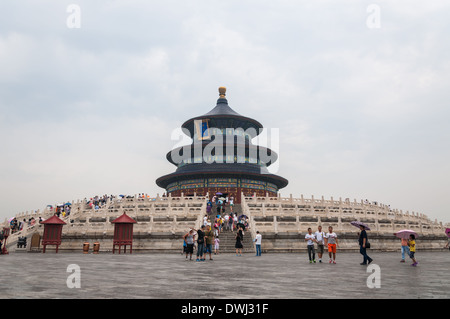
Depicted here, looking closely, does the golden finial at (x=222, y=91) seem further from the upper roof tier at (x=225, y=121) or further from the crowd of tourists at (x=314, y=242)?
the crowd of tourists at (x=314, y=242)

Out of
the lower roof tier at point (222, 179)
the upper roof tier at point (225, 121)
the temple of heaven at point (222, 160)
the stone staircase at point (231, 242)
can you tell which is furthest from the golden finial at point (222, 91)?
the stone staircase at point (231, 242)

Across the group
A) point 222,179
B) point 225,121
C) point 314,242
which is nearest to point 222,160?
point 222,179

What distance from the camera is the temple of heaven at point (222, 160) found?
43438 mm

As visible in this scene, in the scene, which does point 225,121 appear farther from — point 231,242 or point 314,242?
point 314,242

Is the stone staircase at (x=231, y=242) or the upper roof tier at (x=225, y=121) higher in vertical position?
the upper roof tier at (x=225, y=121)

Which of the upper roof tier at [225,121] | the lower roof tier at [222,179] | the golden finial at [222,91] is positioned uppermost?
the golden finial at [222,91]

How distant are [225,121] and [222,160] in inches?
286

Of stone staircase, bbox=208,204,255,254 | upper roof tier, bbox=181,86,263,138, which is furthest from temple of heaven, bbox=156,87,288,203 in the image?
stone staircase, bbox=208,204,255,254

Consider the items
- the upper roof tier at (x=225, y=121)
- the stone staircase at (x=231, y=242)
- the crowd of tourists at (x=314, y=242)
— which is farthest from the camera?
the upper roof tier at (x=225, y=121)

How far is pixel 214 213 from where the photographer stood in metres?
30.7

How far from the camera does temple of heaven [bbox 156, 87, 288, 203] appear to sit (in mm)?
43438
